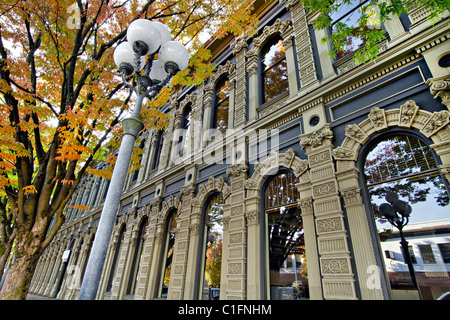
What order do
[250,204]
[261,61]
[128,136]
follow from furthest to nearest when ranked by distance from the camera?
[261,61], [250,204], [128,136]

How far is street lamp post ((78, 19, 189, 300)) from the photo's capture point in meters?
2.92

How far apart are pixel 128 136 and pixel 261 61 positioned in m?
8.00

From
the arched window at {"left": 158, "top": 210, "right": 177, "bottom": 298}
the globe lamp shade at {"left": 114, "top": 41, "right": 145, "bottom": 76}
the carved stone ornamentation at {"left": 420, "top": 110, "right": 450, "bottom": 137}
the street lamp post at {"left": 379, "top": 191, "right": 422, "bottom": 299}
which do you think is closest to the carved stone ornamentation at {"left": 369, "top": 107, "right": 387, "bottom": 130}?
the carved stone ornamentation at {"left": 420, "top": 110, "right": 450, "bottom": 137}

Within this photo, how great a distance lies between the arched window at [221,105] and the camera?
10848mm

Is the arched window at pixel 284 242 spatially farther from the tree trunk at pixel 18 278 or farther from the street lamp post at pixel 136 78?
the tree trunk at pixel 18 278

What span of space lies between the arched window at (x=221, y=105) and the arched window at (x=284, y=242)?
168 inches

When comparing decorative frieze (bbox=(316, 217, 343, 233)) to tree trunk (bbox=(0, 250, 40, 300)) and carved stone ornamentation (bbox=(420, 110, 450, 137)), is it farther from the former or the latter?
tree trunk (bbox=(0, 250, 40, 300))

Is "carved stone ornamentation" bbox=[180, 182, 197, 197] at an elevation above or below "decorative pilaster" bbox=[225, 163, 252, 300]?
above

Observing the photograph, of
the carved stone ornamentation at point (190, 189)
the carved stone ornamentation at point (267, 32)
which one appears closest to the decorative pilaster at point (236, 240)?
the carved stone ornamentation at point (190, 189)

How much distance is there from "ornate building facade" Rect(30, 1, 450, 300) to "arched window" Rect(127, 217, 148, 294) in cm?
6

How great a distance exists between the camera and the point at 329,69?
23.0 feet

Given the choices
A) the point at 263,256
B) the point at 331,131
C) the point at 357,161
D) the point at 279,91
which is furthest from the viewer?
the point at 279,91
